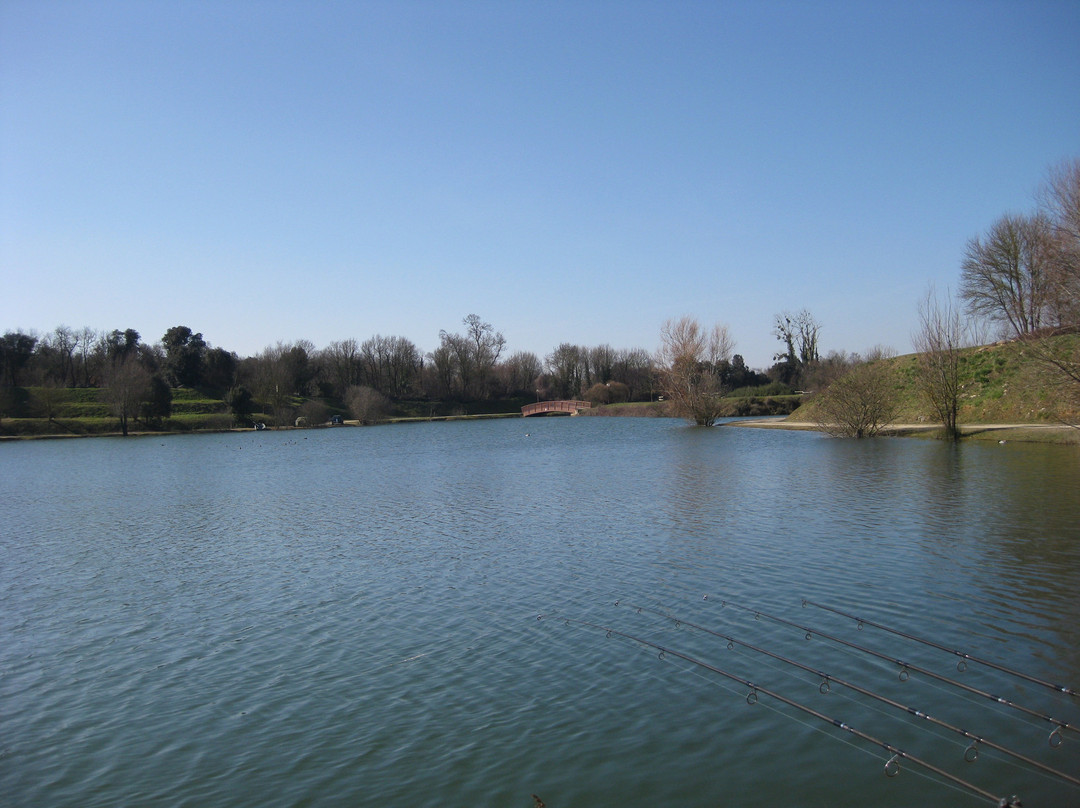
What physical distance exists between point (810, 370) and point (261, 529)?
261 ft

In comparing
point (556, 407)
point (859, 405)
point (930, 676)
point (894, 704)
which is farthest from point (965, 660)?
point (556, 407)

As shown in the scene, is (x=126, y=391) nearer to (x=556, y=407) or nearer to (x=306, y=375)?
(x=306, y=375)

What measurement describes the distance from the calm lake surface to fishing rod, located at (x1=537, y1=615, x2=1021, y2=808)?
90 mm

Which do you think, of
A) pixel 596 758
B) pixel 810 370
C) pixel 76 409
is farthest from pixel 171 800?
pixel 810 370

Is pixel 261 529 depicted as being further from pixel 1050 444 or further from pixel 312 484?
pixel 1050 444

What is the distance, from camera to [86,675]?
30.2 ft

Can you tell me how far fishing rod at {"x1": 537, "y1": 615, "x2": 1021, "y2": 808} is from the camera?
18.8 feet

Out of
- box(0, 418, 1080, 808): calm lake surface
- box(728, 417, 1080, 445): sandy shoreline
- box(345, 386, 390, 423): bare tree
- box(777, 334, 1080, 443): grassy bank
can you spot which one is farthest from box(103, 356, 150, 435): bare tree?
box(728, 417, 1080, 445): sandy shoreline

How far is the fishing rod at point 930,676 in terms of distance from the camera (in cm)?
655

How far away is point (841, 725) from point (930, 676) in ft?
6.90

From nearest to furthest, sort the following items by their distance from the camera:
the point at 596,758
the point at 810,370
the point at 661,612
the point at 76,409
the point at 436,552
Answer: the point at 596,758 < the point at 661,612 < the point at 436,552 < the point at 76,409 < the point at 810,370

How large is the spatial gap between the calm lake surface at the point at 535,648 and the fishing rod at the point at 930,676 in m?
0.08

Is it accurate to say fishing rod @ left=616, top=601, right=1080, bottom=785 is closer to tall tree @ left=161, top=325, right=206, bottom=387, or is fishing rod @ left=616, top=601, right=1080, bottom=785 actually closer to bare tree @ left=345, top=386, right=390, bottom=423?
bare tree @ left=345, top=386, right=390, bottom=423

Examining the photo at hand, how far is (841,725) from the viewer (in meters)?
6.52
